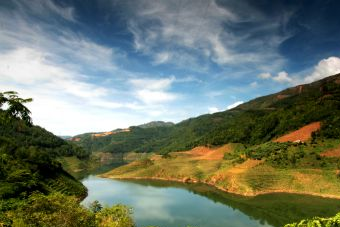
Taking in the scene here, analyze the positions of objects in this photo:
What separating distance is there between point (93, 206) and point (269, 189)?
60.6 meters

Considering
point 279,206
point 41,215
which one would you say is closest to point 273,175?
point 279,206

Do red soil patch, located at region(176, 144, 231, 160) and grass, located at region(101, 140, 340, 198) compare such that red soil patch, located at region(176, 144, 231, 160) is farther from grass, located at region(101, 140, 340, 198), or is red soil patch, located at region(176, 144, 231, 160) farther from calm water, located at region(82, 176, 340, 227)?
calm water, located at region(82, 176, 340, 227)

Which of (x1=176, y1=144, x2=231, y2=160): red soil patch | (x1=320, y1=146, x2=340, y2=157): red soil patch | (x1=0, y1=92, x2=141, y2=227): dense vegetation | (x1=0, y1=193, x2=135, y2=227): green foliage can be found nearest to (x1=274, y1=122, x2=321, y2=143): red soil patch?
(x1=320, y1=146, x2=340, y2=157): red soil patch

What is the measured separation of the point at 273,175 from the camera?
11375cm

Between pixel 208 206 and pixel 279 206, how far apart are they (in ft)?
66.8

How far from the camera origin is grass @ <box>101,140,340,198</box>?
102 metres

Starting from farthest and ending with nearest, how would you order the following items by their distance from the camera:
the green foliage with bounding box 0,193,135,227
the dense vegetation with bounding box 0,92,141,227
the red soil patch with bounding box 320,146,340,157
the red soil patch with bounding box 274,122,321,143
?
the red soil patch with bounding box 274,122,321,143, the red soil patch with bounding box 320,146,340,157, the green foliage with bounding box 0,193,135,227, the dense vegetation with bounding box 0,92,141,227

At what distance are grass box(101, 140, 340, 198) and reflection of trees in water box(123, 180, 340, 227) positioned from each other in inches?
181

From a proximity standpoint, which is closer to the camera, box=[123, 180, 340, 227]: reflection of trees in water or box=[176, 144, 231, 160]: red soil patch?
box=[123, 180, 340, 227]: reflection of trees in water

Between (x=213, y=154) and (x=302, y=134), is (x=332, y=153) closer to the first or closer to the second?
(x=302, y=134)

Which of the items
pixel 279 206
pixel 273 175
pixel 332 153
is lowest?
pixel 279 206

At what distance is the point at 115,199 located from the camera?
108m

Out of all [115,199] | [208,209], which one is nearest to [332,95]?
[208,209]

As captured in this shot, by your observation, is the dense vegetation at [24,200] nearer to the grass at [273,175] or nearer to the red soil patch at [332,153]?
the grass at [273,175]
